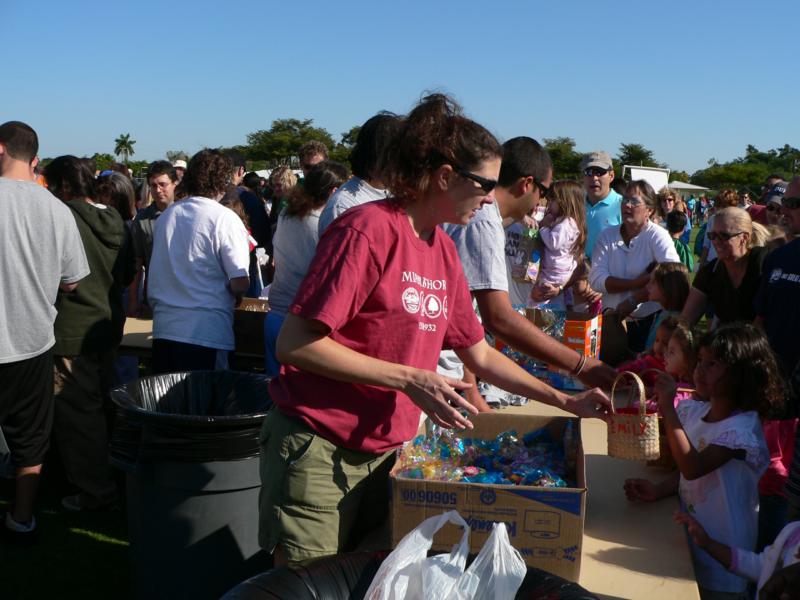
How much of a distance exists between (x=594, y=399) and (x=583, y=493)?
45 centimetres

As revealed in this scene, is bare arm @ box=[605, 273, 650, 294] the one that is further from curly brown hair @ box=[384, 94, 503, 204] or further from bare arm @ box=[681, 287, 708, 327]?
curly brown hair @ box=[384, 94, 503, 204]

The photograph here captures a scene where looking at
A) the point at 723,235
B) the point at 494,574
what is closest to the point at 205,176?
the point at 494,574

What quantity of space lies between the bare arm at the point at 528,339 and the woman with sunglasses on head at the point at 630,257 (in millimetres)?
2675

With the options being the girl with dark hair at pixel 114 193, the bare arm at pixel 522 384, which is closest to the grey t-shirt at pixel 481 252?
the bare arm at pixel 522 384

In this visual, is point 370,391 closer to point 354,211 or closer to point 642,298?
point 354,211

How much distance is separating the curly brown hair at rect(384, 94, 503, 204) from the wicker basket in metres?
0.84

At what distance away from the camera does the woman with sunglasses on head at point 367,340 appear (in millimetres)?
1720

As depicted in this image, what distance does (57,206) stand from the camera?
349 centimetres

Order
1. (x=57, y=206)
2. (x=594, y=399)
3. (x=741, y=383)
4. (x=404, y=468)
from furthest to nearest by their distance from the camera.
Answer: (x=57, y=206)
(x=741, y=383)
(x=594, y=399)
(x=404, y=468)

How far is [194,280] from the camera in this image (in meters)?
3.75

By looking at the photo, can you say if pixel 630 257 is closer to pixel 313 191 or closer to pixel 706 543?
pixel 313 191

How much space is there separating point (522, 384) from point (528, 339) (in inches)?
10.0

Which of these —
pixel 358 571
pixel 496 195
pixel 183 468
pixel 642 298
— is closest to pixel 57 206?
pixel 183 468

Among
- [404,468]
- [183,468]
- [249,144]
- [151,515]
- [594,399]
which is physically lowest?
[151,515]
